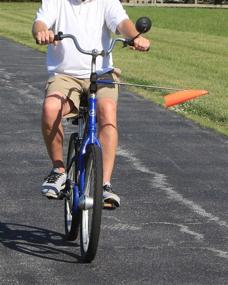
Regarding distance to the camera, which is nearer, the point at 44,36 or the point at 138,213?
the point at 44,36

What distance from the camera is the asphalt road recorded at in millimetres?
6152

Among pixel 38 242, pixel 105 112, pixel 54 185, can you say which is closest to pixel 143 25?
pixel 105 112

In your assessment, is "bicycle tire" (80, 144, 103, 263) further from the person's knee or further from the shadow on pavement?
the person's knee

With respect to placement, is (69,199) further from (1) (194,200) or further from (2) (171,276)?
(1) (194,200)

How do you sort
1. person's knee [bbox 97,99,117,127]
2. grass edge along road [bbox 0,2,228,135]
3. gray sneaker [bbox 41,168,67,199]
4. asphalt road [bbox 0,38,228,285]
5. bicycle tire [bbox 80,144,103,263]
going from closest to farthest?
bicycle tire [bbox 80,144,103,263] → asphalt road [bbox 0,38,228,285] → person's knee [bbox 97,99,117,127] → gray sneaker [bbox 41,168,67,199] → grass edge along road [bbox 0,2,228,135]

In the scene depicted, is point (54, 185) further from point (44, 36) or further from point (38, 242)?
point (44, 36)

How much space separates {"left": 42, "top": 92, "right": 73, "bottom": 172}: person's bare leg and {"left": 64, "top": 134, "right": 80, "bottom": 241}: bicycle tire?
10 cm

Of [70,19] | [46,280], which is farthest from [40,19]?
[46,280]

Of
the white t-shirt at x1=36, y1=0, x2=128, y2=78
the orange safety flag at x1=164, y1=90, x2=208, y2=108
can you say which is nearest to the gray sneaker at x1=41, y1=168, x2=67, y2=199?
the white t-shirt at x1=36, y1=0, x2=128, y2=78

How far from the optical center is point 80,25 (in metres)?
6.70

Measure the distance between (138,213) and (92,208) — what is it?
1715 millimetres

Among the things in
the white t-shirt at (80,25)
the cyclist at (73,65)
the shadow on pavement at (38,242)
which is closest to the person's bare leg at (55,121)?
the cyclist at (73,65)

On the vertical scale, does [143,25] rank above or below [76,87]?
above

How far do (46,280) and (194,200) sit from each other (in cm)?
267
